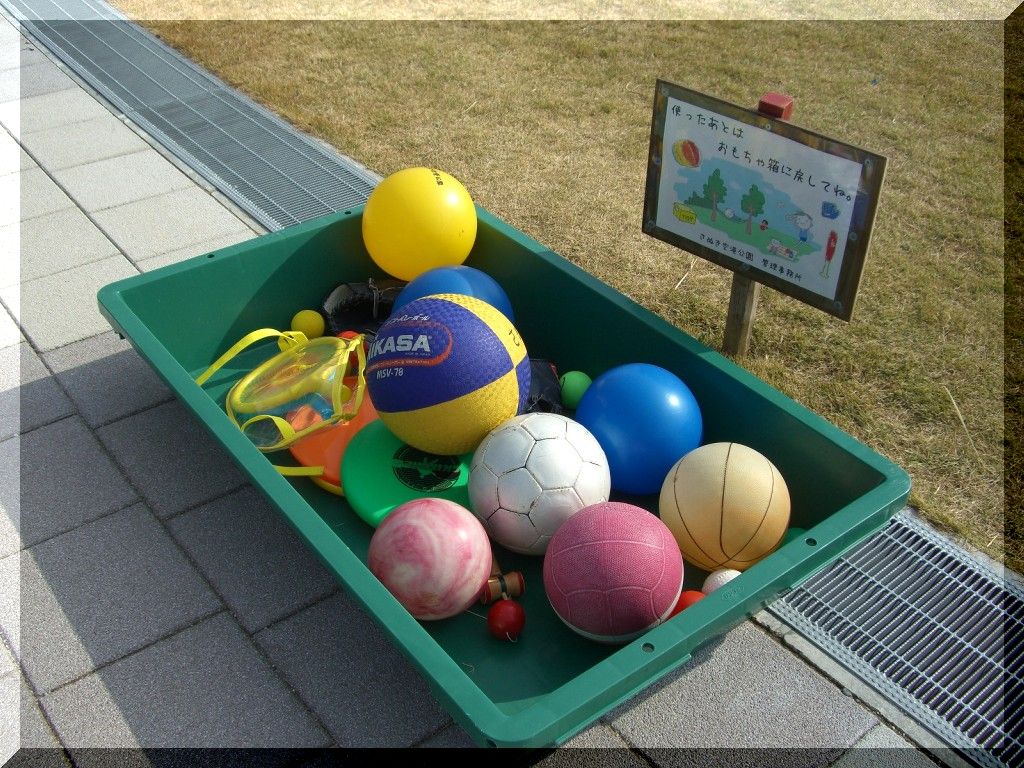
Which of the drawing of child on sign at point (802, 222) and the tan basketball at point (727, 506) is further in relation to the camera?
the drawing of child on sign at point (802, 222)

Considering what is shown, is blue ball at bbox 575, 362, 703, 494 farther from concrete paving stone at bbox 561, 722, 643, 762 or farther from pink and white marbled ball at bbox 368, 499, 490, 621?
concrete paving stone at bbox 561, 722, 643, 762

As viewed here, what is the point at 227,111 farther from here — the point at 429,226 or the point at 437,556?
the point at 437,556

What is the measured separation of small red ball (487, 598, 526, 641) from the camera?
315 centimetres

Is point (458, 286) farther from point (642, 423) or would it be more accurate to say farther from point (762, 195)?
point (762, 195)

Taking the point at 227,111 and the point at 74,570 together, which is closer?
the point at 74,570

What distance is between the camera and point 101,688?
314 cm

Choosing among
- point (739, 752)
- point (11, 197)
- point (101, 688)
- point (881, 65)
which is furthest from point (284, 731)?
point (881, 65)

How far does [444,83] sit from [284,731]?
503cm

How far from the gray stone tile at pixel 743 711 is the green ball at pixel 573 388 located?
43.3 inches

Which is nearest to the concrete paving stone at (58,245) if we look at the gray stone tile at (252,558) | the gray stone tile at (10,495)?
the gray stone tile at (10,495)

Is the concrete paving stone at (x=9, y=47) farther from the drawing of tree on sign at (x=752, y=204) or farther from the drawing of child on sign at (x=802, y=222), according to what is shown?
the drawing of child on sign at (x=802, y=222)

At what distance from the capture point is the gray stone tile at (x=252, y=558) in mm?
3402

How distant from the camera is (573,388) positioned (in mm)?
3947

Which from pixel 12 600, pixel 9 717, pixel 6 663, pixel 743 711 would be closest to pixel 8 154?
pixel 12 600
